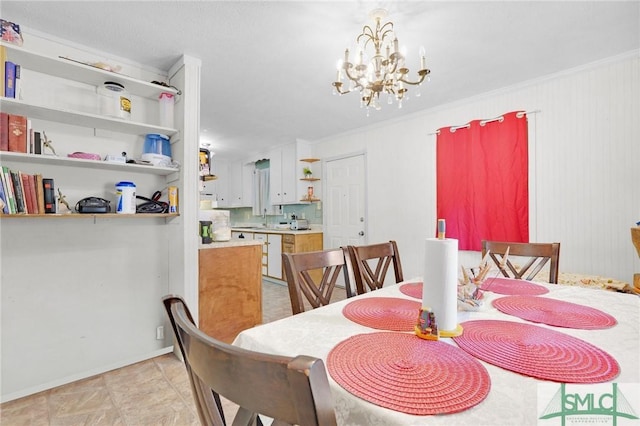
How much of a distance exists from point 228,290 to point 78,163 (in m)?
1.45

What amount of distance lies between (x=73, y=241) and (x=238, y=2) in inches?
77.6

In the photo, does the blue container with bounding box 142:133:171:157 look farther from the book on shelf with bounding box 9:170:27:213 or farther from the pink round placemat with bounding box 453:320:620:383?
the pink round placemat with bounding box 453:320:620:383

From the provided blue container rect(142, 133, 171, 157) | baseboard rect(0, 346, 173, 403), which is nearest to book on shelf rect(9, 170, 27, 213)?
blue container rect(142, 133, 171, 157)

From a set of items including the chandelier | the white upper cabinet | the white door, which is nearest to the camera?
the chandelier

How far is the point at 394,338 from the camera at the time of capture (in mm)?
865

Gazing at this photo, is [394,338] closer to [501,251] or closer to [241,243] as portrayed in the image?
[501,251]

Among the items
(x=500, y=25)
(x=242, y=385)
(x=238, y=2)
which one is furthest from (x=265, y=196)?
(x=242, y=385)

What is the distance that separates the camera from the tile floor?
1616 mm

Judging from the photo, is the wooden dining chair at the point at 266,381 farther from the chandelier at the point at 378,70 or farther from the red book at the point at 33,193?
the red book at the point at 33,193

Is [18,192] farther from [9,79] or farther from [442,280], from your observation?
[442,280]

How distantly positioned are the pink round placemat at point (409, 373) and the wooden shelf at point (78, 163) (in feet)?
6.64

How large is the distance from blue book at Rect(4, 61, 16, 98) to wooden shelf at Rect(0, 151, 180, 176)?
351mm

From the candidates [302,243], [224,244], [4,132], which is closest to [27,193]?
[4,132]

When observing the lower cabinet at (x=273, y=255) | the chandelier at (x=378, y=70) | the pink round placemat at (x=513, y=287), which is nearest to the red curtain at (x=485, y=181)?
the pink round placemat at (x=513, y=287)
